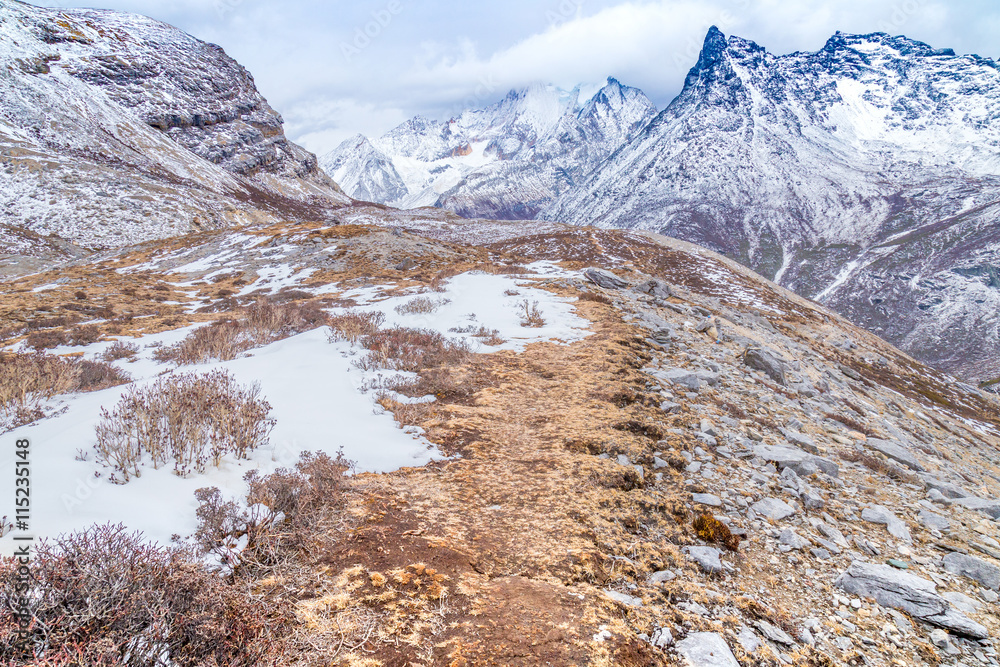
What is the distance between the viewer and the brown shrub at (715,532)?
520 cm

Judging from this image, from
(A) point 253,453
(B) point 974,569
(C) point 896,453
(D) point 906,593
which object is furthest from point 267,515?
(C) point 896,453

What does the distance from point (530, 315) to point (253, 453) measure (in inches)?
420

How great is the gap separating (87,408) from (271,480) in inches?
157

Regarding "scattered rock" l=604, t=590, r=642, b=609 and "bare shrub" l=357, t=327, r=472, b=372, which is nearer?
"scattered rock" l=604, t=590, r=642, b=609

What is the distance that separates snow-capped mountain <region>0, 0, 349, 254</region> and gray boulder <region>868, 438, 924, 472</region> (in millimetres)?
54106

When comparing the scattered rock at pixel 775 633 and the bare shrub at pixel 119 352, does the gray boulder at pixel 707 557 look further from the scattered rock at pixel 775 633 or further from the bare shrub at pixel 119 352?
the bare shrub at pixel 119 352

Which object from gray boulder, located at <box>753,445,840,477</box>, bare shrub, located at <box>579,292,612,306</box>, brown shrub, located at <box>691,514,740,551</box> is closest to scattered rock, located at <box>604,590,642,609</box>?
brown shrub, located at <box>691,514,740,551</box>

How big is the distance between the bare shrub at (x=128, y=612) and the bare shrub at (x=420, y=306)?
40.7 feet

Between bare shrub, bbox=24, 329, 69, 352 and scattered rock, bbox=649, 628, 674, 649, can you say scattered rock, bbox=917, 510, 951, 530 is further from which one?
bare shrub, bbox=24, 329, 69, 352

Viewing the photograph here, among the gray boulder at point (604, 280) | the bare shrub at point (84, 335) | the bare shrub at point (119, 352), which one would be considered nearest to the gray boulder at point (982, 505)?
the gray boulder at point (604, 280)

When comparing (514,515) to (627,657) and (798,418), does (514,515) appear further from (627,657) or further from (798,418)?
(798,418)

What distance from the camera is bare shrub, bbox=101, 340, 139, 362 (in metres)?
11.4

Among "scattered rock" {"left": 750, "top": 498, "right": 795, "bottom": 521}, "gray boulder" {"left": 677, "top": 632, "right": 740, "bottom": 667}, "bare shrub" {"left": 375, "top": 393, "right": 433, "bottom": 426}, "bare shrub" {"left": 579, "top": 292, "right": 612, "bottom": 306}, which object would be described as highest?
"bare shrub" {"left": 579, "top": 292, "right": 612, "bottom": 306}

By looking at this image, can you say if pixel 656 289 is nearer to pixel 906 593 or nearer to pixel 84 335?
pixel 906 593
